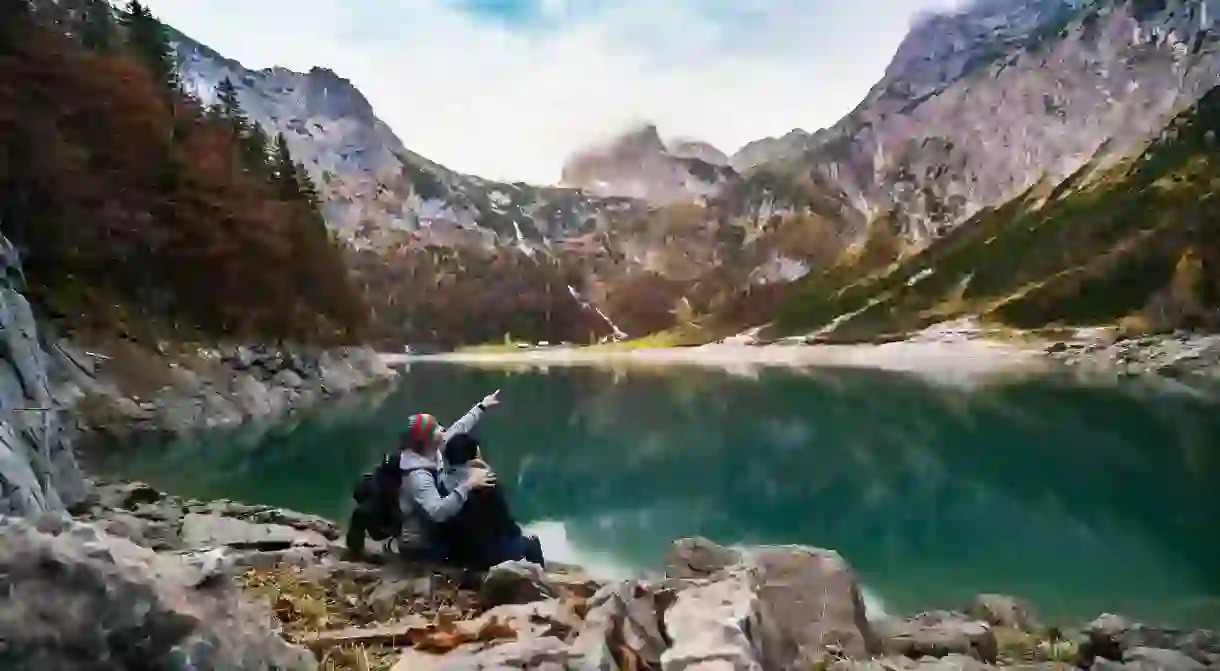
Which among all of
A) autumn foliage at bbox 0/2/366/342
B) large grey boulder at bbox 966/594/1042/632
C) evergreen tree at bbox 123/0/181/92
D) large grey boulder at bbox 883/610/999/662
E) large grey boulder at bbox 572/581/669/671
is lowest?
large grey boulder at bbox 966/594/1042/632

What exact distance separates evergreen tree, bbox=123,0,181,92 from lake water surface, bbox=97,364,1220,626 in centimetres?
2178

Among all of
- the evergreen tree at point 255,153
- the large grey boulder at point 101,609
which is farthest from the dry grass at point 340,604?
the evergreen tree at point 255,153

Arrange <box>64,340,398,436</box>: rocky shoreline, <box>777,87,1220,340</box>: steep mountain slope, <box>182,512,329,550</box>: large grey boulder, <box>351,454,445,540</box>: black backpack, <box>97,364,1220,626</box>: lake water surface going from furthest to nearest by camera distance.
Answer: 1. <box>777,87,1220,340</box>: steep mountain slope
2. <box>64,340,398,436</box>: rocky shoreline
3. <box>97,364,1220,626</box>: lake water surface
4. <box>182,512,329,550</box>: large grey boulder
5. <box>351,454,445,540</box>: black backpack

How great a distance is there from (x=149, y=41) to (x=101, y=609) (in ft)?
181

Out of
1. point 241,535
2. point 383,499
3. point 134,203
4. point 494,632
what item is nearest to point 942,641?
point 494,632

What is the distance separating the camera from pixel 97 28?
41.8 metres

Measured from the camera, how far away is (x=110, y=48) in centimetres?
3950

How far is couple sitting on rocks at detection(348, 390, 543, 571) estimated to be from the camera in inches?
395

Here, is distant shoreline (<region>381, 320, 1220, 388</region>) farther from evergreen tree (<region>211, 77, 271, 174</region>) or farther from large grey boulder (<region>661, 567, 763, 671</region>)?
large grey boulder (<region>661, 567, 763, 671</region>)

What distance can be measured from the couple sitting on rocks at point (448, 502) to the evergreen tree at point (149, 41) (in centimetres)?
4420

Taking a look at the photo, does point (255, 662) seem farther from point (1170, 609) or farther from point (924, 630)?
point (1170, 609)

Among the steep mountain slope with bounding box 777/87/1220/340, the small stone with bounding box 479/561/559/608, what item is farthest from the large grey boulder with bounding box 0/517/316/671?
the steep mountain slope with bounding box 777/87/1220/340

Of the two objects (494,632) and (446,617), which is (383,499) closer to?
(446,617)

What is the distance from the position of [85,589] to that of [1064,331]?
436 ft
